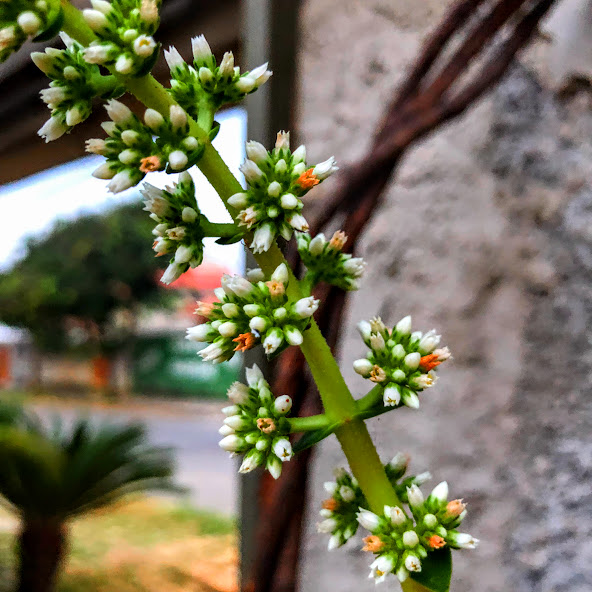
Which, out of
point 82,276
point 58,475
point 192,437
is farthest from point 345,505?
point 82,276

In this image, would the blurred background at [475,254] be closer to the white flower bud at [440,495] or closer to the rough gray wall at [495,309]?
the rough gray wall at [495,309]

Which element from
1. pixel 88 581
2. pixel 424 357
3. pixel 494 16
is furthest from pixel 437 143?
pixel 88 581

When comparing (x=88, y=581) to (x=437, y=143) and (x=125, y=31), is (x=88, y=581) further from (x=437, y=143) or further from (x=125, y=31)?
(x=125, y=31)

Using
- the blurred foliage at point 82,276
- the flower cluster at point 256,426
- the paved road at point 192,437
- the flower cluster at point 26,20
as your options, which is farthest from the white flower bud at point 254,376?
the blurred foliage at point 82,276

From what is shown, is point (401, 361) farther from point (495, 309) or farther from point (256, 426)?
point (495, 309)

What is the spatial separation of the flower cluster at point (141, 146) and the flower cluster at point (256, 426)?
0.07 metres

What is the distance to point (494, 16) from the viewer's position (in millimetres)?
321

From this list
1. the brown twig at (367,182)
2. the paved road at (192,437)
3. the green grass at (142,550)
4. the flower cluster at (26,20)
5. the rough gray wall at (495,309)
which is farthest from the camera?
the paved road at (192,437)

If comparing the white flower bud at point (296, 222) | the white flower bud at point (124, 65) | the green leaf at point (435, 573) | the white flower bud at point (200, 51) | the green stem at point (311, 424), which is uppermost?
the white flower bud at point (200, 51)

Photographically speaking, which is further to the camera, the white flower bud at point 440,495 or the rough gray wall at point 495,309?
the rough gray wall at point 495,309

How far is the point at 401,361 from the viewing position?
0.64 ft

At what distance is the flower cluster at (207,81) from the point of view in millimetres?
179

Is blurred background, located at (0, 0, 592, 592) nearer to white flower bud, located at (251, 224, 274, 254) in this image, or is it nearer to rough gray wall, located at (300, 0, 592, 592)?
rough gray wall, located at (300, 0, 592, 592)

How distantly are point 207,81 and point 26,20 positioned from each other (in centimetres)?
5
